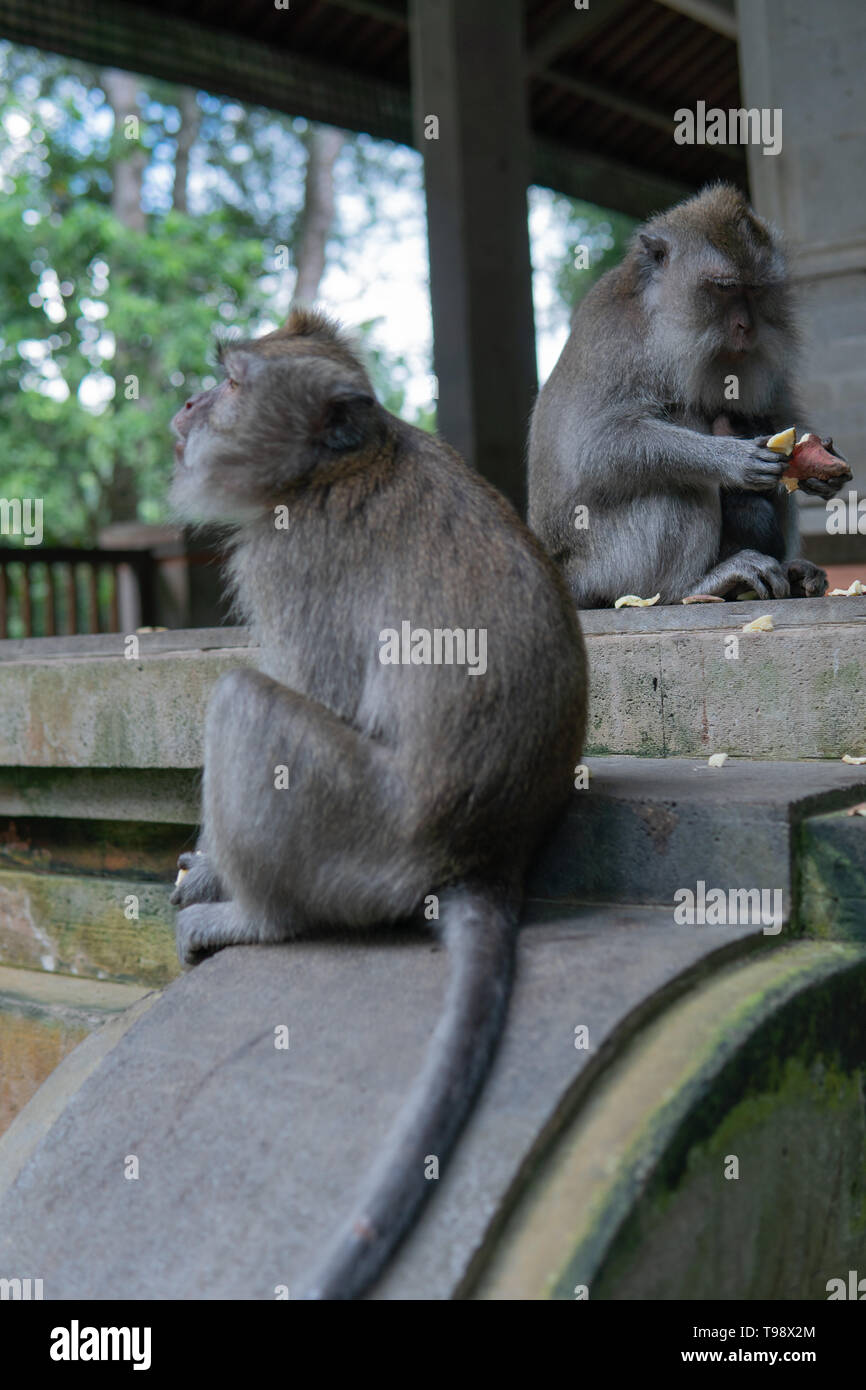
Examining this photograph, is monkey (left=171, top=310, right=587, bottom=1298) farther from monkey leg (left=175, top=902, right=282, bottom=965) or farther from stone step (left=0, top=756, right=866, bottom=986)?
stone step (left=0, top=756, right=866, bottom=986)

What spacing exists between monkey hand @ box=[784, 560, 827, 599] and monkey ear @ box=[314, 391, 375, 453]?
1.88 metres

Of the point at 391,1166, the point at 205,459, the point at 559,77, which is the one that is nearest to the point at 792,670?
the point at 205,459

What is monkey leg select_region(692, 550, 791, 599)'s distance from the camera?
4.04 m

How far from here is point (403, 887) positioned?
8.29 feet

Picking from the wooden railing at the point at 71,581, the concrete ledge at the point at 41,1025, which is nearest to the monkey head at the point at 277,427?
the concrete ledge at the point at 41,1025

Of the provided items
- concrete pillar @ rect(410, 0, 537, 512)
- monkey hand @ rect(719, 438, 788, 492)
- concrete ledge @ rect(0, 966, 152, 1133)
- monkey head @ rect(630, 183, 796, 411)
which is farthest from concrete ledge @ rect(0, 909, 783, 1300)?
concrete pillar @ rect(410, 0, 537, 512)

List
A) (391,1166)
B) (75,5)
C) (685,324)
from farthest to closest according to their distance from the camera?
(75,5), (685,324), (391,1166)

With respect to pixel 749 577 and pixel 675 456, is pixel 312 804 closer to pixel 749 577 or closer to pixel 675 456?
pixel 749 577

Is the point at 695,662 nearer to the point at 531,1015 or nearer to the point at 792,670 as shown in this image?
the point at 792,670

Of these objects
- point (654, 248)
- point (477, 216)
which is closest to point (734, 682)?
point (654, 248)

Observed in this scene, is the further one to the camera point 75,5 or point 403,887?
point 75,5

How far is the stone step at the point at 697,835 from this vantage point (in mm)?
2572

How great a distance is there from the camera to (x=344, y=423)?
2748 millimetres

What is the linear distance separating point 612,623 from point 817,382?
3.44 m
